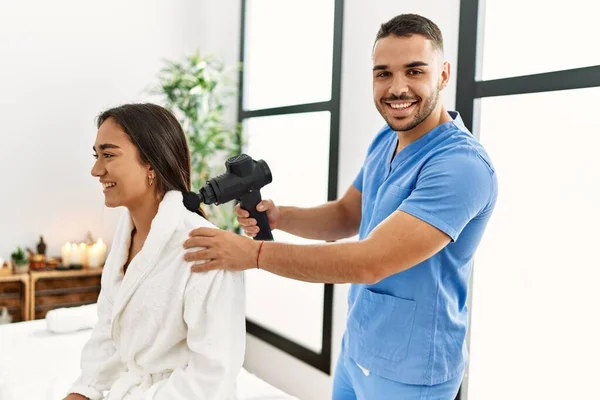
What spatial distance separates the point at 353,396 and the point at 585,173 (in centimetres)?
96

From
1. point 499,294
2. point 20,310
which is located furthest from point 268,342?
point 499,294

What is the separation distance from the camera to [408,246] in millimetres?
1142

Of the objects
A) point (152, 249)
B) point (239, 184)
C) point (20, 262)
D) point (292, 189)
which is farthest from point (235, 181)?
point (20, 262)

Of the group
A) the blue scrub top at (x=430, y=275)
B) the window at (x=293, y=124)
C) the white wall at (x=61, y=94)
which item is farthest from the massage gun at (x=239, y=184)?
the white wall at (x=61, y=94)

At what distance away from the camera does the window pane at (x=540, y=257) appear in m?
1.62

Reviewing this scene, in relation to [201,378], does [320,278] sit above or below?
above

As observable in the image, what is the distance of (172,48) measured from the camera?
3.54 metres

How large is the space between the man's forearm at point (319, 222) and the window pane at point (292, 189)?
40.3 inches

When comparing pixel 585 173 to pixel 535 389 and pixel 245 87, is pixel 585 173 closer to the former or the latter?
pixel 535 389

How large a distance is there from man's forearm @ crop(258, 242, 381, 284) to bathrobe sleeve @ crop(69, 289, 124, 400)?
48cm

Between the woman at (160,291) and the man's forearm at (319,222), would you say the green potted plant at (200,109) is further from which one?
the woman at (160,291)

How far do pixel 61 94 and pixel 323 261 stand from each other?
2.59m

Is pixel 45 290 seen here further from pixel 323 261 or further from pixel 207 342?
pixel 323 261

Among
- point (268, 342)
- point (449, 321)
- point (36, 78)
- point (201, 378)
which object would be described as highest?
point (36, 78)
